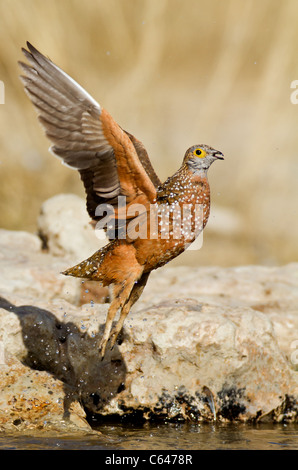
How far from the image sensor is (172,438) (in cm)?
544

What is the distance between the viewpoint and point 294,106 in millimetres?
12977

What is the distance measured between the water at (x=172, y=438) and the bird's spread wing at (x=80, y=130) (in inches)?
82.4

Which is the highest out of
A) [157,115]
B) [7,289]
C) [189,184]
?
[157,115]

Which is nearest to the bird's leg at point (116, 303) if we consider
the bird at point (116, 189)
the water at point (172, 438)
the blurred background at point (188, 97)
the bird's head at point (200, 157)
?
the bird at point (116, 189)

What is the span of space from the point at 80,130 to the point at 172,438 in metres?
2.68

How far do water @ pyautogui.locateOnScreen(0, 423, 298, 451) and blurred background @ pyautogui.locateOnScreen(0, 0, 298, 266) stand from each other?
22.2ft

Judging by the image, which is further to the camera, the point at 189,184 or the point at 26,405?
the point at 189,184

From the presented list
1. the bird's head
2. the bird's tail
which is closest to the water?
the bird's tail

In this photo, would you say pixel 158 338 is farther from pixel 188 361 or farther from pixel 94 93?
pixel 94 93

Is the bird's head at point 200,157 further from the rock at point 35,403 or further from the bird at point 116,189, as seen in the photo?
the rock at point 35,403

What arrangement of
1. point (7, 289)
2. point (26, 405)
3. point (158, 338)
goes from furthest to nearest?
point (7, 289) → point (158, 338) → point (26, 405)

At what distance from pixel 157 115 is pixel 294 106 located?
2.76 metres

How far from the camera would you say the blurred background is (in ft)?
40.9
